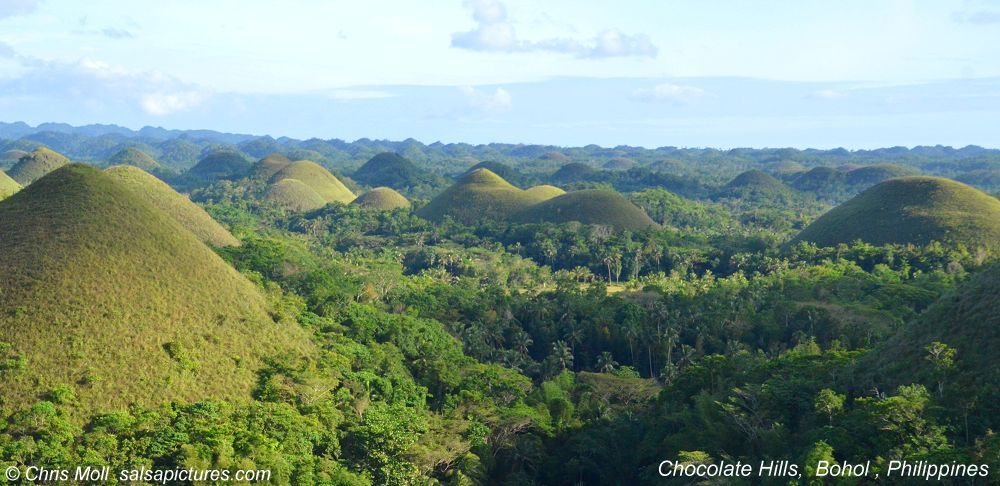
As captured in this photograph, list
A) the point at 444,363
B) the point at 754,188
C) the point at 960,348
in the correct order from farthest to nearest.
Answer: the point at 754,188 → the point at 444,363 → the point at 960,348

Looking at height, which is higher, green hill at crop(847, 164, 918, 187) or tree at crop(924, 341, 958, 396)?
green hill at crop(847, 164, 918, 187)

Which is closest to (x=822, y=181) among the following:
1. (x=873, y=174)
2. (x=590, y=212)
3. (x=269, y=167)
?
(x=873, y=174)

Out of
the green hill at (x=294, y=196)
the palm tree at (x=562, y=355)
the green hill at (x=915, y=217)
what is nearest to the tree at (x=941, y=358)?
the palm tree at (x=562, y=355)

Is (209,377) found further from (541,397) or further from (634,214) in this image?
(634,214)

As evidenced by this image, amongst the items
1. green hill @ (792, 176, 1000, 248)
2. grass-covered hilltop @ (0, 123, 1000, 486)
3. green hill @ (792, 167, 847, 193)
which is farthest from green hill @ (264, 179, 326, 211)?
green hill @ (792, 167, 847, 193)

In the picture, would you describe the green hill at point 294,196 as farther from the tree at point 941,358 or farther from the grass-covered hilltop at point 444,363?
the tree at point 941,358

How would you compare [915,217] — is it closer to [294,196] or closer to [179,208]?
[179,208]

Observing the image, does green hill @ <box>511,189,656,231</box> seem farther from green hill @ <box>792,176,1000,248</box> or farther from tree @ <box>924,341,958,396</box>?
tree @ <box>924,341,958,396</box>
